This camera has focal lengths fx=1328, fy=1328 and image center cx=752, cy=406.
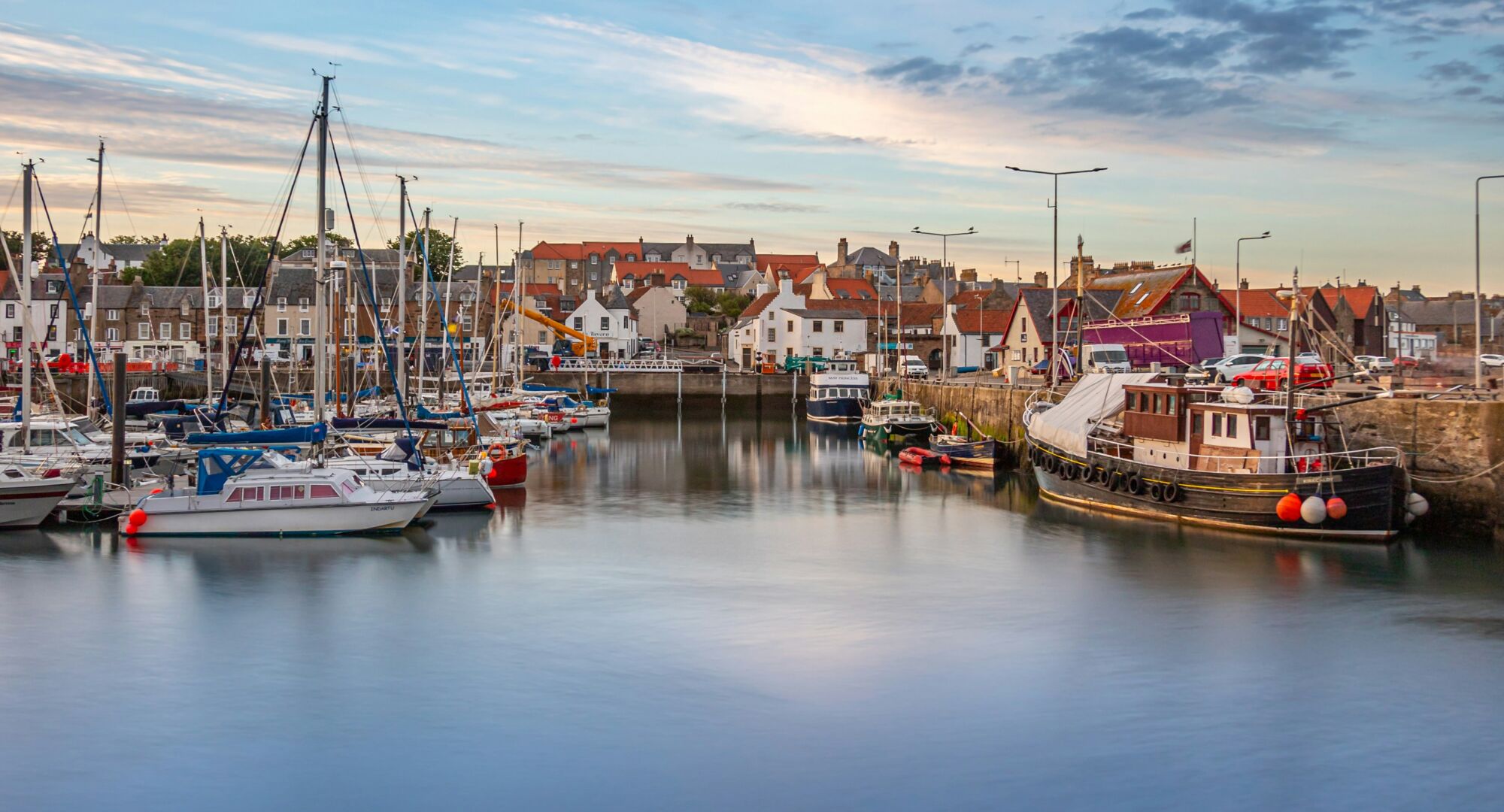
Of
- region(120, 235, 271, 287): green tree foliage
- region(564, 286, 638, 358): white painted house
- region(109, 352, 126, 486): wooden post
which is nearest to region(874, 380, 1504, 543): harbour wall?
region(109, 352, 126, 486): wooden post

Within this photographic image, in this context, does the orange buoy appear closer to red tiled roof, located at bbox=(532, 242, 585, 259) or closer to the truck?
the truck

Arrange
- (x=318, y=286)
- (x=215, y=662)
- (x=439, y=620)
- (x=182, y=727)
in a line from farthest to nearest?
(x=318, y=286) → (x=439, y=620) → (x=215, y=662) → (x=182, y=727)

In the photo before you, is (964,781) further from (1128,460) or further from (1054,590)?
(1128,460)

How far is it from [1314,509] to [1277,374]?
1105 centimetres

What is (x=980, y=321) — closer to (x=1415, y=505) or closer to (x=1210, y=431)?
(x=1210, y=431)

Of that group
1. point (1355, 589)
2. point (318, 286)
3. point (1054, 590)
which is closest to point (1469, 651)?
point (1355, 589)

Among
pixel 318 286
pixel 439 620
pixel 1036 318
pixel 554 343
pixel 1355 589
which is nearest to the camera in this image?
pixel 439 620

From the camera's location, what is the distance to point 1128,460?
35031 mm

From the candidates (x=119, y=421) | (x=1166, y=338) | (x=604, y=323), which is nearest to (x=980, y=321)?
(x=1166, y=338)

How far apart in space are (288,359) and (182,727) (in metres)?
72.4

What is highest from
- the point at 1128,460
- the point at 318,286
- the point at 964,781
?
the point at 318,286

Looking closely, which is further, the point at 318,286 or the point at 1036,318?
the point at 1036,318

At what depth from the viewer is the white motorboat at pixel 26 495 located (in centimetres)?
3108

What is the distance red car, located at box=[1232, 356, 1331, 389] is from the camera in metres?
38.7
